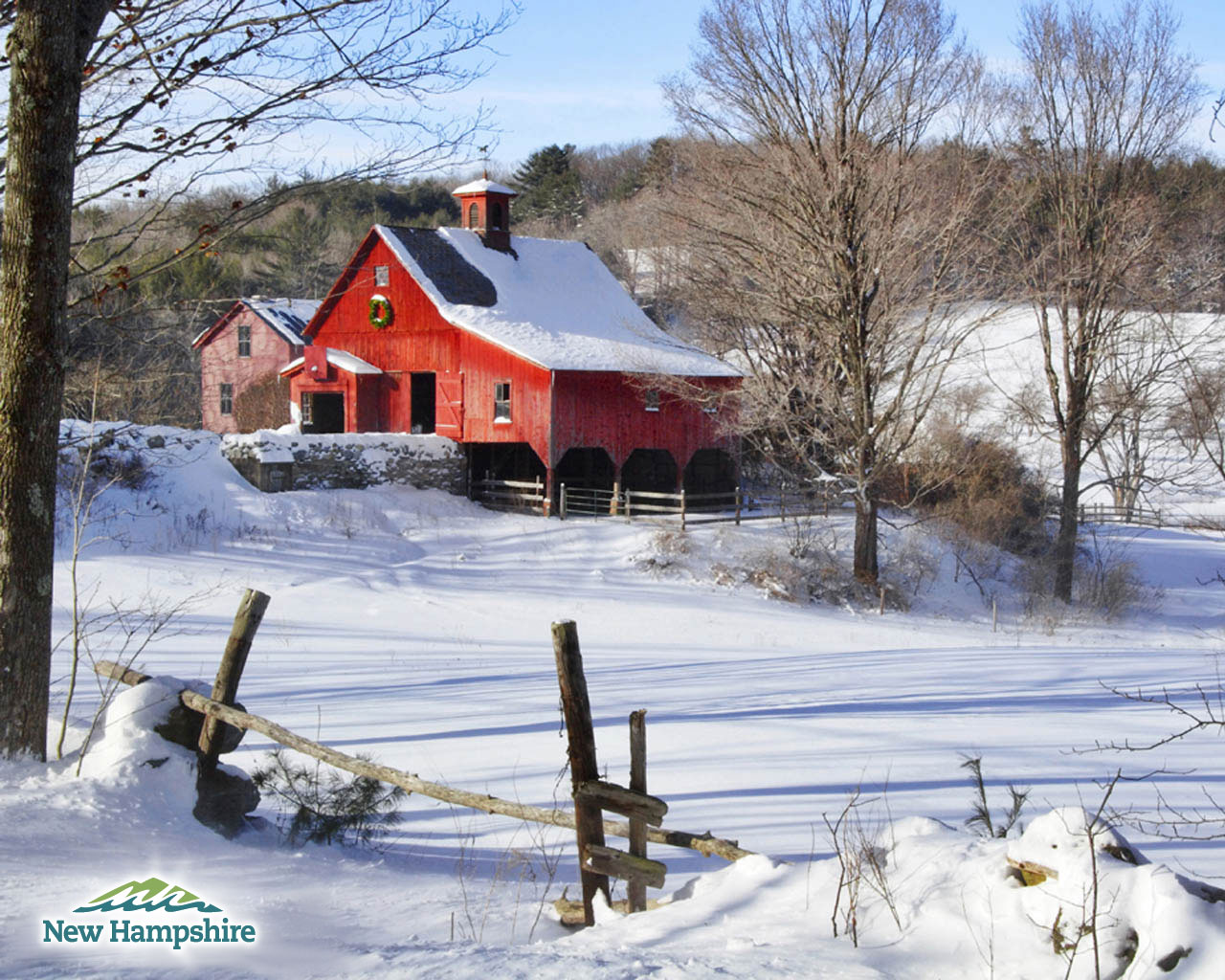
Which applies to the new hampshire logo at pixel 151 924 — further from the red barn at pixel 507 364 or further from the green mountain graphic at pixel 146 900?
the red barn at pixel 507 364

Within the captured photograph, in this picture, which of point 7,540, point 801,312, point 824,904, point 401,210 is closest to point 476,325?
point 801,312

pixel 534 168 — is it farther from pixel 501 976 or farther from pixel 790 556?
pixel 501 976

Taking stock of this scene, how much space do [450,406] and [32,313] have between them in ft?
76.5

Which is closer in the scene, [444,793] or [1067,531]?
[444,793]

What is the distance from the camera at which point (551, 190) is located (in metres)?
69.4

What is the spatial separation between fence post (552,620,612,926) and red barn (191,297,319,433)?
38.6 m

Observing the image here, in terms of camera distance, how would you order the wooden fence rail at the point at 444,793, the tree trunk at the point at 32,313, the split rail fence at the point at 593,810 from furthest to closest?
1. the tree trunk at the point at 32,313
2. the wooden fence rail at the point at 444,793
3. the split rail fence at the point at 593,810

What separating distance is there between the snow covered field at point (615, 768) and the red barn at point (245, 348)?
784 inches

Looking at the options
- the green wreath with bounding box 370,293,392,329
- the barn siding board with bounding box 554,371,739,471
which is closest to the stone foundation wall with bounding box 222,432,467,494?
the barn siding board with bounding box 554,371,739,471

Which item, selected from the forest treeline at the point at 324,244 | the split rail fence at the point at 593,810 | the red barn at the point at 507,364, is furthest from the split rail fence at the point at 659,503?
the split rail fence at the point at 593,810

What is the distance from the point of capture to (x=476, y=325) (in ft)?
92.0

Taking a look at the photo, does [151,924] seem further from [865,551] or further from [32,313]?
[865,551]

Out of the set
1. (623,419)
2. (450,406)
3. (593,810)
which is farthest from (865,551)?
(593,810)

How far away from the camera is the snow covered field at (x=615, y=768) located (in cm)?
404
